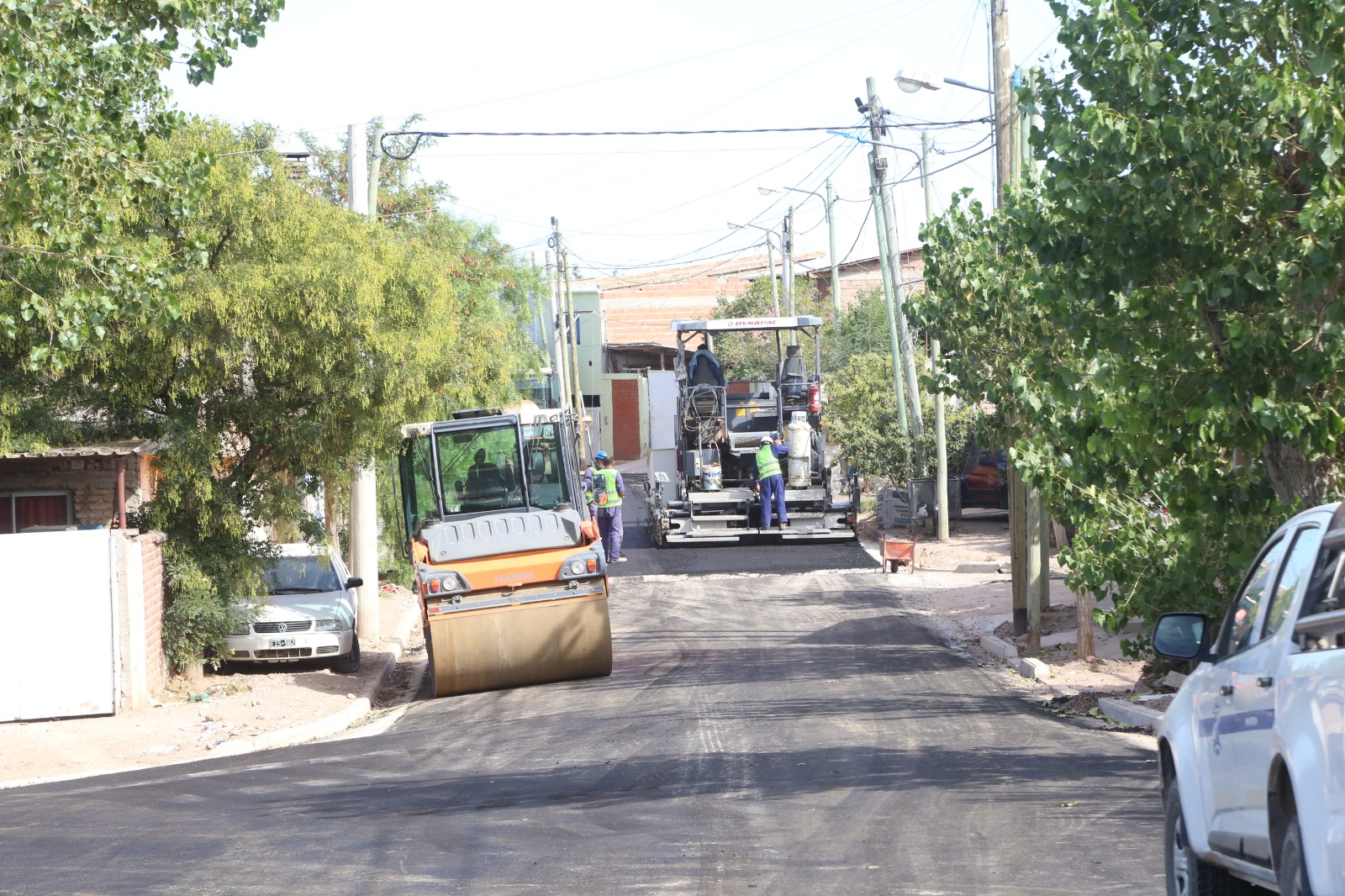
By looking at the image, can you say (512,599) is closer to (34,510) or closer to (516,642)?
(516,642)

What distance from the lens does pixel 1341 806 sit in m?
3.67

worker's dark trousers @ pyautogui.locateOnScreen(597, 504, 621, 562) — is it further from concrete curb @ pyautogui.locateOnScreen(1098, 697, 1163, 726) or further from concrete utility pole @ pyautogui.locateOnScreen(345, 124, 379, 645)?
concrete curb @ pyautogui.locateOnScreen(1098, 697, 1163, 726)

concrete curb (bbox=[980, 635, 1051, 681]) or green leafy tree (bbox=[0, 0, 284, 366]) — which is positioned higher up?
green leafy tree (bbox=[0, 0, 284, 366])

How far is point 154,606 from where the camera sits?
626 inches

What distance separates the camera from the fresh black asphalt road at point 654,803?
7254 mm

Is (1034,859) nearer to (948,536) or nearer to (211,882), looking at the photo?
(211,882)

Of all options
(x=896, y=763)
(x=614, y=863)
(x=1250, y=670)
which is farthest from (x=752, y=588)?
(x=1250, y=670)

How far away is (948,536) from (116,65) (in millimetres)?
21504

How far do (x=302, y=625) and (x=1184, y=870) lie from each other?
1350 centimetres

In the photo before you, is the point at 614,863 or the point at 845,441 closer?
the point at 614,863

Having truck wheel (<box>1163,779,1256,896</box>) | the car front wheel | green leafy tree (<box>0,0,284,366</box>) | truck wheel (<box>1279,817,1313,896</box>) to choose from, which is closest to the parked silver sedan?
the car front wheel

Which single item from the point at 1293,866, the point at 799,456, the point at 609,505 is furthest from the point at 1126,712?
the point at 799,456

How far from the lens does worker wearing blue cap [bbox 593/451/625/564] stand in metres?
25.9

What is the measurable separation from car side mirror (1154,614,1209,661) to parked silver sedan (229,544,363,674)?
13.3 metres
